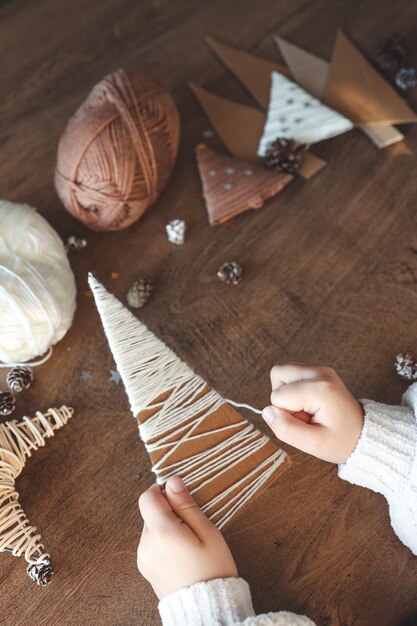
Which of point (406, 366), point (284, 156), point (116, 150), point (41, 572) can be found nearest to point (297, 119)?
point (284, 156)

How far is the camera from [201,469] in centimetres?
69

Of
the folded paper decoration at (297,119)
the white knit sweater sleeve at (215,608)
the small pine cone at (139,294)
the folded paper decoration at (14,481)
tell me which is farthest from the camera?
the folded paper decoration at (297,119)

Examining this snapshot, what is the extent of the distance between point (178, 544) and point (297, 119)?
2.20ft

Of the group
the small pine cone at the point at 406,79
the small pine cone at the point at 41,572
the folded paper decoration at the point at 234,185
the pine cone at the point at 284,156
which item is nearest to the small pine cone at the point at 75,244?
the folded paper decoration at the point at 234,185

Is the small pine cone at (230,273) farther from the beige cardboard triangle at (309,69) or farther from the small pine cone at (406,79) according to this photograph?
the small pine cone at (406,79)

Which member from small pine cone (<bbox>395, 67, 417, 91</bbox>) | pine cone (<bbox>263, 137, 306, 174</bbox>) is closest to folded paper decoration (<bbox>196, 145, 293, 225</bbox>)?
pine cone (<bbox>263, 137, 306, 174</bbox>)

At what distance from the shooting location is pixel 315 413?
0.71 m

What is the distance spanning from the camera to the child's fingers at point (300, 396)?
2.28 ft

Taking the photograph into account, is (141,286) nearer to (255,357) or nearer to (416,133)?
(255,357)

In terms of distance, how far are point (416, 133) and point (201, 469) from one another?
659mm

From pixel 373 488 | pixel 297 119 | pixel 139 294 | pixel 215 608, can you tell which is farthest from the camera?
pixel 297 119

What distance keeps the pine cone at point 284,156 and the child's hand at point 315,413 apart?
14.3 inches

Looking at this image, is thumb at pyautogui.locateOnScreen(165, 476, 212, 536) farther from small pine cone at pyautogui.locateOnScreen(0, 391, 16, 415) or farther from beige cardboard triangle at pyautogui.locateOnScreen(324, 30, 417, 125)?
beige cardboard triangle at pyautogui.locateOnScreen(324, 30, 417, 125)

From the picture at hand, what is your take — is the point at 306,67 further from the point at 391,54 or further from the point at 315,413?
the point at 315,413
